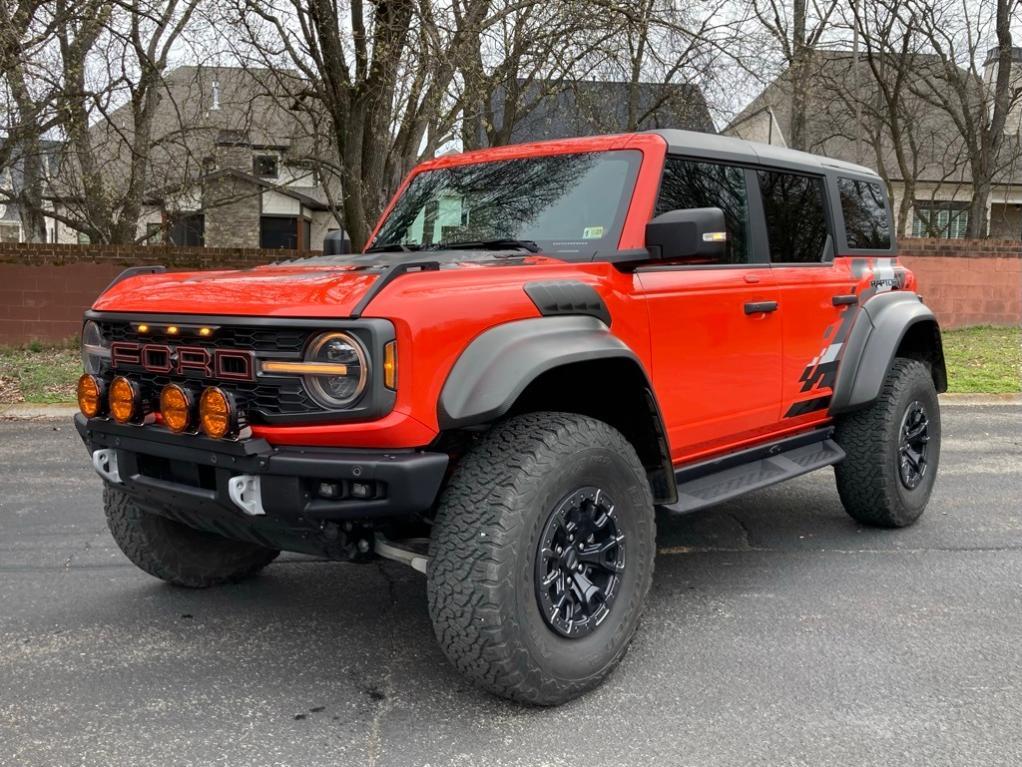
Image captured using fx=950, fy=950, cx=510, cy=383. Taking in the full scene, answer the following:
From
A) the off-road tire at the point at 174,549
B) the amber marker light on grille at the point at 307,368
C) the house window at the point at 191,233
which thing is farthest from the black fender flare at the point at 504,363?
the house window at the point at 191,233

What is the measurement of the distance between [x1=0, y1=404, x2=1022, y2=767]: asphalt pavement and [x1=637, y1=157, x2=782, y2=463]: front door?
776mm

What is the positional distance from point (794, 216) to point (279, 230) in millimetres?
28746

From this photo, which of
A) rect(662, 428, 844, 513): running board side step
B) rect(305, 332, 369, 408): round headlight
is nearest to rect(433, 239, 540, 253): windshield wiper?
rect(662, 428, 844, 513): running board side step

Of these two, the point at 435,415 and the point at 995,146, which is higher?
the point at 995,146

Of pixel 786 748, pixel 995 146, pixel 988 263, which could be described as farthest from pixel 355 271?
pixel 995 146

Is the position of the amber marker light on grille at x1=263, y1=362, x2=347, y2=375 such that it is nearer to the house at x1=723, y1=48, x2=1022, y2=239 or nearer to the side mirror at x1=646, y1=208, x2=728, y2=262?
the side mirror at x1=646, y1=208, x2=728, y2=262

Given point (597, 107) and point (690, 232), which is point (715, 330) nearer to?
point (690, 232)

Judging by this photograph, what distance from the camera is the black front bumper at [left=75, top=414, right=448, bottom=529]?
2.76 m

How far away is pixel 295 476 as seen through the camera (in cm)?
281

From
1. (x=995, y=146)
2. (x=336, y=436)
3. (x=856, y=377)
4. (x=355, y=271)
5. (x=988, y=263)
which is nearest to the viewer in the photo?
(x=336, y=436)

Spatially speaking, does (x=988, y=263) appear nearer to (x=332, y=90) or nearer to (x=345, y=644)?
(x=332, y=90)

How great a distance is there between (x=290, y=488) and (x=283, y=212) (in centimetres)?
2955

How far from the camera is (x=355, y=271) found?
3.21 m

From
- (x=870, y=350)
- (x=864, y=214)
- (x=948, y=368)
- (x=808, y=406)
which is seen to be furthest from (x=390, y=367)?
(x=948, y=368)
